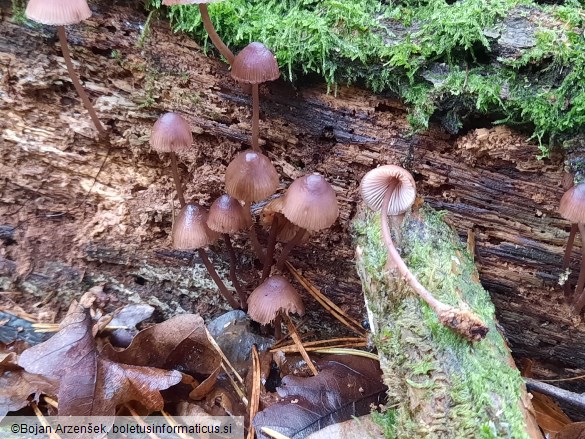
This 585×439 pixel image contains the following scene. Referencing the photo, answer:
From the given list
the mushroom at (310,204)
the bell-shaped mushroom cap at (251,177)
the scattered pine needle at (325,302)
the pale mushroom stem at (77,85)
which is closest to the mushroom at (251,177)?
the bell-shaped mushroom cap at (251,177)

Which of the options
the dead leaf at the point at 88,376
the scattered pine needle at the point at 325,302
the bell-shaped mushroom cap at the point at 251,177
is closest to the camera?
the dead leaf at the point at 88,376

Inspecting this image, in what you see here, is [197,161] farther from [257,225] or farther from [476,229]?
[476,229]

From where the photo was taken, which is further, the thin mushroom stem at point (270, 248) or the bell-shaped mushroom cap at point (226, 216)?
the thin mushroom stem at point (270, 248)

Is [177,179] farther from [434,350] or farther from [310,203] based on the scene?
[434,350]

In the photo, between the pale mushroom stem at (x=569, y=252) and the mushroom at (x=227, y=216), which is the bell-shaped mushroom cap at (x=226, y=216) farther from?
the pale mushroom stem at (x=569, y=252)

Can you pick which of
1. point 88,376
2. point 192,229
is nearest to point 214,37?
point 192,229

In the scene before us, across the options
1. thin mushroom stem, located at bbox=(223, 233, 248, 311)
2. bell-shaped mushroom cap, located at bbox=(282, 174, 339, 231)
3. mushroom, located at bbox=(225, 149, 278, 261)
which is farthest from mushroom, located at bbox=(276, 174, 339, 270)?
thin mushroom stem, located at bbox=(223, 233, 248, 311)
